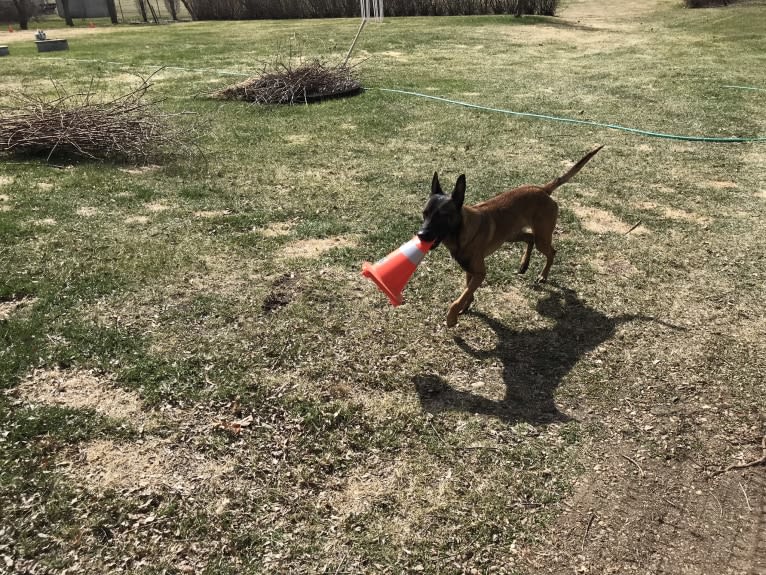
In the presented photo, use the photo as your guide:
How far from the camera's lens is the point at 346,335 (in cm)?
416

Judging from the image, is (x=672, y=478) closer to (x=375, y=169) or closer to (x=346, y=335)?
(x=346, y=335)

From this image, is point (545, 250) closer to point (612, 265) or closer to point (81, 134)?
point (612, 265)

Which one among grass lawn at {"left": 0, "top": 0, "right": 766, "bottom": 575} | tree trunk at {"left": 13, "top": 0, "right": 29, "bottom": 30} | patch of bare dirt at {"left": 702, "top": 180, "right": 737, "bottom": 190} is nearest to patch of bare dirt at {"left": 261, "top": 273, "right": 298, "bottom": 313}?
grass lawn at {"left": 0, "top": 0, "right": 766, "bottom": 575}

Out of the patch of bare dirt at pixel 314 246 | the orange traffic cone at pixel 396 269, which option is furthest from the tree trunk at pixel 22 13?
the orange traffic cone at pixel 396 269

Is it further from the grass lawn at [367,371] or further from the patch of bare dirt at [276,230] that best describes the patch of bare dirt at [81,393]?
the patch of bare dirt at [276,230]

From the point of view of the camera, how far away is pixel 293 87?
35.8 feet

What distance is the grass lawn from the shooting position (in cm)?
270

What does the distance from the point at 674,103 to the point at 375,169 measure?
7197 mm

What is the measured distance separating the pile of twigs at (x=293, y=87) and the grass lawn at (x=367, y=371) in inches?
115

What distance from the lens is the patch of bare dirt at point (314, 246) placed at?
529 centimetres

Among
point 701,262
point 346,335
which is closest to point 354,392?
point 346,335

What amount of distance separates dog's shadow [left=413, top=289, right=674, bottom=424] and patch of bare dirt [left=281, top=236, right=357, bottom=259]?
5.54ft

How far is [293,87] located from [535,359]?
8799 mm

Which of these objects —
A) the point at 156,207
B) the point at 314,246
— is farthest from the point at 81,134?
the point at 314,246
